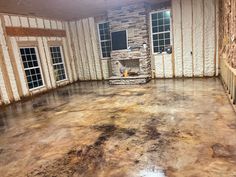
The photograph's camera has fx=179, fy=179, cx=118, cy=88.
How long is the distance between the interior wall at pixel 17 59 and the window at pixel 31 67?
188 mm

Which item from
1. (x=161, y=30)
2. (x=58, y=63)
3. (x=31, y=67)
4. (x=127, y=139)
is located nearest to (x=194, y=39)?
(x=161, y=30)

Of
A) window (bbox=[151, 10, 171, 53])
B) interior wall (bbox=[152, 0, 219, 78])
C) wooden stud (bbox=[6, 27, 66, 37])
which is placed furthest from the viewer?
window (bbox=[151, 10, 171, 53])

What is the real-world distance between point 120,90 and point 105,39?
3.51 m

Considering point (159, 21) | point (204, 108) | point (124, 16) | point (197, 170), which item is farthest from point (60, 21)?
point (197, 170)

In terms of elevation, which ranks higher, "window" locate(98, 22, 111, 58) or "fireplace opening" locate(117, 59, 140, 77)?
"window" locate(98, 22, 111, 58)

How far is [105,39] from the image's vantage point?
9.22 meters

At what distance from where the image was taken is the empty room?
2.62 metres

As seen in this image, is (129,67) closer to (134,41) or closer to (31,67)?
(134,41)

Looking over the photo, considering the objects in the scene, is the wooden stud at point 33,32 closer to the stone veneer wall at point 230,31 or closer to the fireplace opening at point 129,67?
the fireplace opening at point 129,67

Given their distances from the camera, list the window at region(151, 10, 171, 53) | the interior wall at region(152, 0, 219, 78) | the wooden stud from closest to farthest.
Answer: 1. the wooden stud
2. the interior wall at region(152, 0, 219, 78)
3. the window at region(151, 10, 171, 53)

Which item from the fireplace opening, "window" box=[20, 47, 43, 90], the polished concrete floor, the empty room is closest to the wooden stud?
the empty room

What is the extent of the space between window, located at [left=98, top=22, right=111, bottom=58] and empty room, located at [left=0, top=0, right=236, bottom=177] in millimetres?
51

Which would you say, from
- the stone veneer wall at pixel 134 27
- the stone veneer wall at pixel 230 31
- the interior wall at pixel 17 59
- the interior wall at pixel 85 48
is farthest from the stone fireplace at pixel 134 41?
the stone veneer wall at pixel 230 31

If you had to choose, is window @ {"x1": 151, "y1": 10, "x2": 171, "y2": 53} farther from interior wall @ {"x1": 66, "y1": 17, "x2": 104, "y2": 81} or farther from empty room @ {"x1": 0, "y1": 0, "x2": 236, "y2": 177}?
interior wall @ {"x1": 66, "y1": 17, "x2": 104, "y2": 81}
